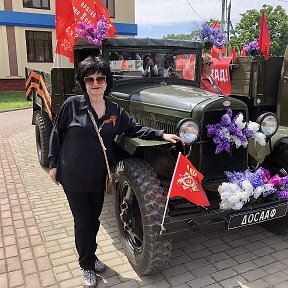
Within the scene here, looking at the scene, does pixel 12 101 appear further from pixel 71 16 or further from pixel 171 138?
pixel 171 138

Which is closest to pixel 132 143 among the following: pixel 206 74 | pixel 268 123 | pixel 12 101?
pixel 268 123

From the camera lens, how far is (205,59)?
4.62 metres

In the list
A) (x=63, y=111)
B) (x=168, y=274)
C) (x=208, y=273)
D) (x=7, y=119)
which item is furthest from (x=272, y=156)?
(x=7, y=119)

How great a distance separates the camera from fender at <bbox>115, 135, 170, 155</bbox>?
2.84m

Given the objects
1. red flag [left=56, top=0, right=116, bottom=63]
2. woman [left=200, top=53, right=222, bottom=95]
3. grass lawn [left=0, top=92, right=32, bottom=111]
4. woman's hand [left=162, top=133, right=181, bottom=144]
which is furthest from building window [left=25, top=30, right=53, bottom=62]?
woman's hand [left=162, top=133, right=181, bottom=144]

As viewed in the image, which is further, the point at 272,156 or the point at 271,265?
the point at 272,156

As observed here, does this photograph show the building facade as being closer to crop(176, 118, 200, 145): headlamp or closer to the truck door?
the truck door

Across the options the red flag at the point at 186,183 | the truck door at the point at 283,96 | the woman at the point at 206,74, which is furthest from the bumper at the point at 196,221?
the truck door at the point at 283,96

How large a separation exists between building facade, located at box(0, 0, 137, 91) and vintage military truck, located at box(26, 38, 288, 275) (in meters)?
17.0

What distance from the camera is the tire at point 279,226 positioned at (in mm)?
3598

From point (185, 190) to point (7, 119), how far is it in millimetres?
10407

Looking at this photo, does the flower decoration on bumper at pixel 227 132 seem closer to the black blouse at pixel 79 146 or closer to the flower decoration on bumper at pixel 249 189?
the flower decoration on bumper at pixel 249 189

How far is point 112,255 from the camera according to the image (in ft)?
11.0

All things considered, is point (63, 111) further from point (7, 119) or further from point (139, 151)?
point (7, 119)
